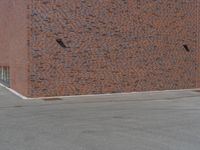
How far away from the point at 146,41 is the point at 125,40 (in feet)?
4.89

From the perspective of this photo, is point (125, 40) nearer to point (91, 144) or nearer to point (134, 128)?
point (134, 128)

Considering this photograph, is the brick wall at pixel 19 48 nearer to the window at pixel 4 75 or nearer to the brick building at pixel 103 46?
the brick building at pixel 103 46

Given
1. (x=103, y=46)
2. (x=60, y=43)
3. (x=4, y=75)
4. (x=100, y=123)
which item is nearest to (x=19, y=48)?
(x=60, y=43)

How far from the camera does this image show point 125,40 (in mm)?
22578

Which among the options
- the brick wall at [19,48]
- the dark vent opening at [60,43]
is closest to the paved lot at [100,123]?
the brick wall at [19,48]

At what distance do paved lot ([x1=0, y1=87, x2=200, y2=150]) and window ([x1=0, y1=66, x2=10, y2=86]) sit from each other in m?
8.41

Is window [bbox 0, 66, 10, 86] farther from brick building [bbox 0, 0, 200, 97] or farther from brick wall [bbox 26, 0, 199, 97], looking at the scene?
brick wall [bbox 26, 0, 199, 97]

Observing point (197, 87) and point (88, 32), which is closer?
point (88, 32)

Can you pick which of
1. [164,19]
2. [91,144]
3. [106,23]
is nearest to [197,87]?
[164,19]

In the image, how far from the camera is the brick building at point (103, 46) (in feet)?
65.6

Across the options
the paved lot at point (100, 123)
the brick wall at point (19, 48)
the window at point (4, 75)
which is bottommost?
the paved lot at point (100, 123)

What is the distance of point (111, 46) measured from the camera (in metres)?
22.1

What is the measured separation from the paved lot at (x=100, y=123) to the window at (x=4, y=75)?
8412 mm

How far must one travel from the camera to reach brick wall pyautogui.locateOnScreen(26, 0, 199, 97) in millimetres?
20047
